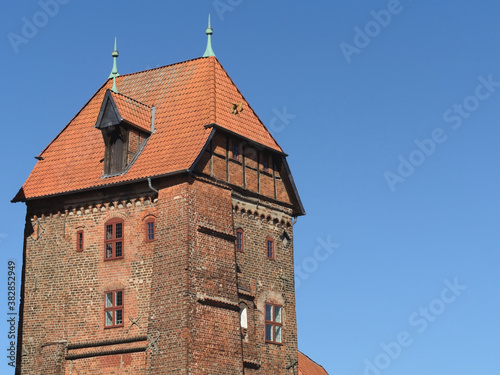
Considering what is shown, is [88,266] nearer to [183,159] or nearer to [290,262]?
[183,159]

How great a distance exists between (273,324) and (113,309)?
7830 millimetres

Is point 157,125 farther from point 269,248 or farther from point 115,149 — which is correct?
point 269,248

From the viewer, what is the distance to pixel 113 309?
158ft

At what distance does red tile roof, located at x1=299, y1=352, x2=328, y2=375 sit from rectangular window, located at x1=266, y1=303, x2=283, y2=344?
6873 mm

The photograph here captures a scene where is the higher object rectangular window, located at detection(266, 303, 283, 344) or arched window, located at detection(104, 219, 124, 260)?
arched window, located at detection(104, 219, 124, 260)

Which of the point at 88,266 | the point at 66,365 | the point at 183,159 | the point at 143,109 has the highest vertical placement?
the point at 143,109

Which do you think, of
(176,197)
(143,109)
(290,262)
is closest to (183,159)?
(176,197)

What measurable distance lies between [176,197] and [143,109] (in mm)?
6126

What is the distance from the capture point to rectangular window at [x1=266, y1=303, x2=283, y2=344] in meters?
51.1

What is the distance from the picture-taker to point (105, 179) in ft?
164

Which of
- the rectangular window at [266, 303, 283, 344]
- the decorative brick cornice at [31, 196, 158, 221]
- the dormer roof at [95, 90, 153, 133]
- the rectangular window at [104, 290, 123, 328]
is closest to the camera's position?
the rectangular window at [104, 290, 123, 328]

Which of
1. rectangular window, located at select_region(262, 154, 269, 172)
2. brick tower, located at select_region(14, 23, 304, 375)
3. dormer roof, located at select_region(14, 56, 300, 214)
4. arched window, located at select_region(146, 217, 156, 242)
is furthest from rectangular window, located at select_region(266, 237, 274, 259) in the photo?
Result: arched window, located at select_region(146, 217, 156, 242)

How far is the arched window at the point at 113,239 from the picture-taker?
48906 mm

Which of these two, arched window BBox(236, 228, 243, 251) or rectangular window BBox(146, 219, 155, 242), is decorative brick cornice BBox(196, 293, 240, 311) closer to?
arched window BBox(236, 228, 243, 251)
